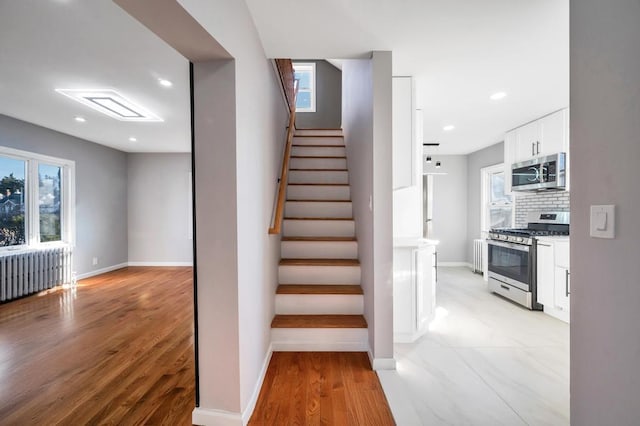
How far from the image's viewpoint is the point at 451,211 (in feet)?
21.3

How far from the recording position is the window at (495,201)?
5469mm

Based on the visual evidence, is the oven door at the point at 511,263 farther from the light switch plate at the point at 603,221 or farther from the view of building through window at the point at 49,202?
the view of building through window at the point at 49,202

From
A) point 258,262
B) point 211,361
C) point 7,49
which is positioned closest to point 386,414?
point 211,361

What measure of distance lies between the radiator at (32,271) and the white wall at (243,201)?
4.35 metres

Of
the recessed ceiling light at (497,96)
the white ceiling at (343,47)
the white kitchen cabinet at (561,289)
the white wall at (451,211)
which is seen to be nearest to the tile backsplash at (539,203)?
the white kitchen cabinet at (561,289)

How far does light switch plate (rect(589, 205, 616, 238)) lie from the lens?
0.95m

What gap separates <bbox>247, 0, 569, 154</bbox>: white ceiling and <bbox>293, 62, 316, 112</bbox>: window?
3.58 meters

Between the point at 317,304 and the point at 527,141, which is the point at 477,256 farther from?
the point at 317,304

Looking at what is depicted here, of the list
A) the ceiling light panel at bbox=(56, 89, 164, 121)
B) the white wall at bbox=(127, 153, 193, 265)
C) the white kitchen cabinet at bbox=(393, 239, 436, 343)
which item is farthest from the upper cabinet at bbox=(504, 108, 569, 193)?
the white wall at bbox=(127, 153, 193, 265)

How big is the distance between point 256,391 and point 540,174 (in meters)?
4.43

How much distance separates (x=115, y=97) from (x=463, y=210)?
22.3 feet

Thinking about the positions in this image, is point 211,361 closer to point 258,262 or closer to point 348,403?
point 258,262

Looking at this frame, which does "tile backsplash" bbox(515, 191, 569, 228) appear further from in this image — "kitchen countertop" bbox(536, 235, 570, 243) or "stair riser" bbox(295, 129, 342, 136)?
"stair riser" bbox(295, 129, 342, 136)

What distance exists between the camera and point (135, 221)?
6.38m
